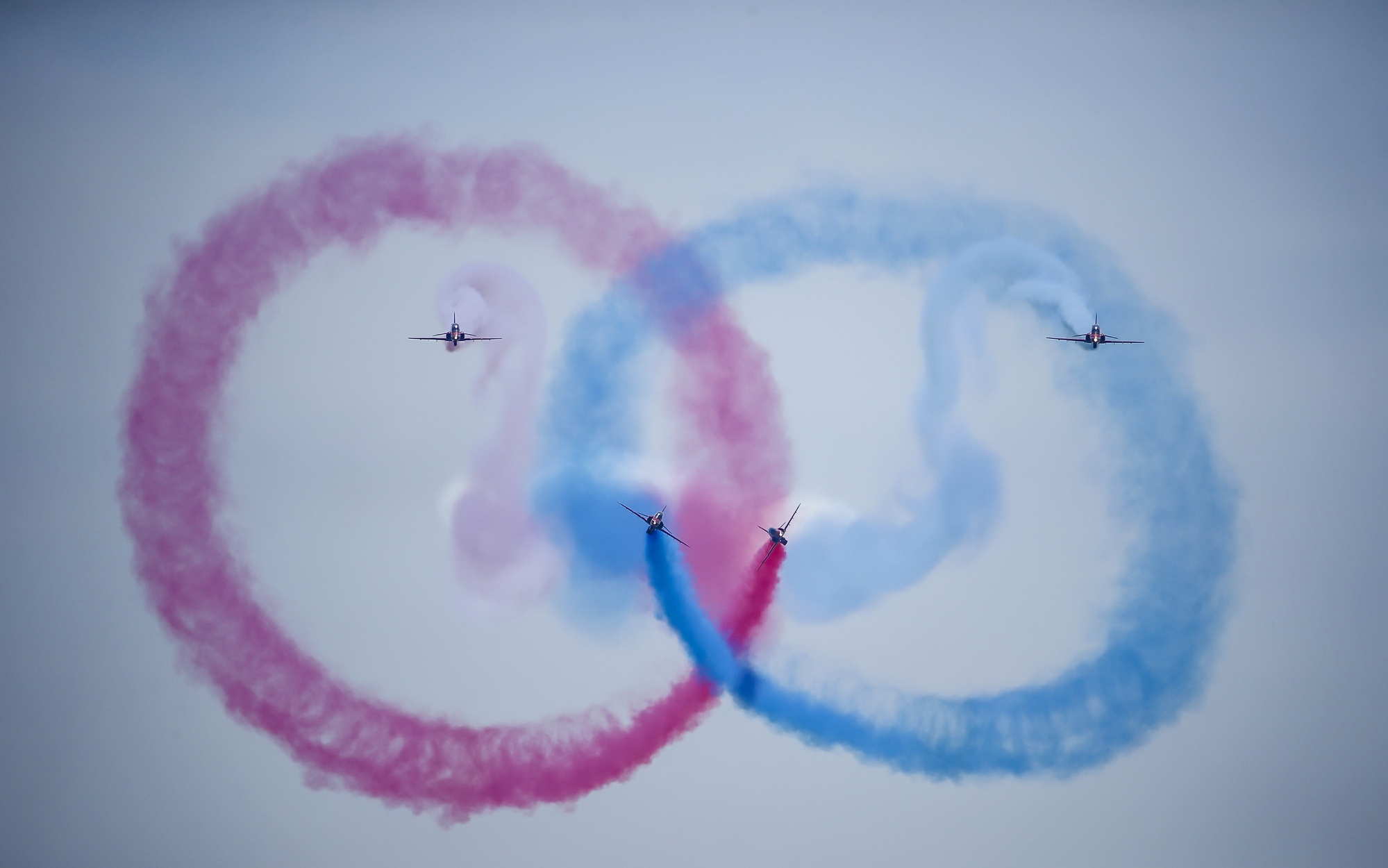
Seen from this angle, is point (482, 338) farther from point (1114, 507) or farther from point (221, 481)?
→ point (1114, 507)

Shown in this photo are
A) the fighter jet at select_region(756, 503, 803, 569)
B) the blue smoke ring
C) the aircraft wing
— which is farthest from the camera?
the blue smoke ring

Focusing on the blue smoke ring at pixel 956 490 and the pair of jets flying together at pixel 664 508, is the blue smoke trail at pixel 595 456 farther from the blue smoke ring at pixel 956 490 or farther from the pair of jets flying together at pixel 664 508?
the pair of jets flying together at pixel 664 508

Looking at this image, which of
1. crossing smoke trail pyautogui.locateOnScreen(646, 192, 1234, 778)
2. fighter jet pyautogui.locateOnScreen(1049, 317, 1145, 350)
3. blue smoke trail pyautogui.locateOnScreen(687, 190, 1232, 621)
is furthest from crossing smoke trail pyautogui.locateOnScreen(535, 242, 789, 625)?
fighter jet pyautogui.locateOnScreen(1049, 317, 1145, 350)

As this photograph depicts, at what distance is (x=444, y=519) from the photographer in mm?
7641

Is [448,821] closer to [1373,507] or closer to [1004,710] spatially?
[1004,710]

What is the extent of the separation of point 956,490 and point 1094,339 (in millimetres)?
2331

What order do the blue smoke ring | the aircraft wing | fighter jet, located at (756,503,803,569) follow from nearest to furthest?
fighter jet, located at (756,503,803,569) < the aircraft wing < the blue smoke ring

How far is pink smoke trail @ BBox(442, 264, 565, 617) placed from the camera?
7.56m

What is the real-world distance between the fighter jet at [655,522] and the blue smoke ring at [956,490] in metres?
0.18

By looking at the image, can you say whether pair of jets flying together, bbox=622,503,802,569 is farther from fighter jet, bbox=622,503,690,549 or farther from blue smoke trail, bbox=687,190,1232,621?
blue smoke trail, bbox=687,190,1232,621

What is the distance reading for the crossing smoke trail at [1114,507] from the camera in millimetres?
7633

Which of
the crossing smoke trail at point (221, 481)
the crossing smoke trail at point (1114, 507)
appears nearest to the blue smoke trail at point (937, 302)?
the crossing smoke trail at point (1114, 507)

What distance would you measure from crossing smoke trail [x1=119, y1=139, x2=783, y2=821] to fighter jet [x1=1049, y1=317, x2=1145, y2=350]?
360 cm

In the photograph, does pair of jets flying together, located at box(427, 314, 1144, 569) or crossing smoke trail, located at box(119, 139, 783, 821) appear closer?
pair of jets flying together, located at box(427, 314, 1144, 569)
